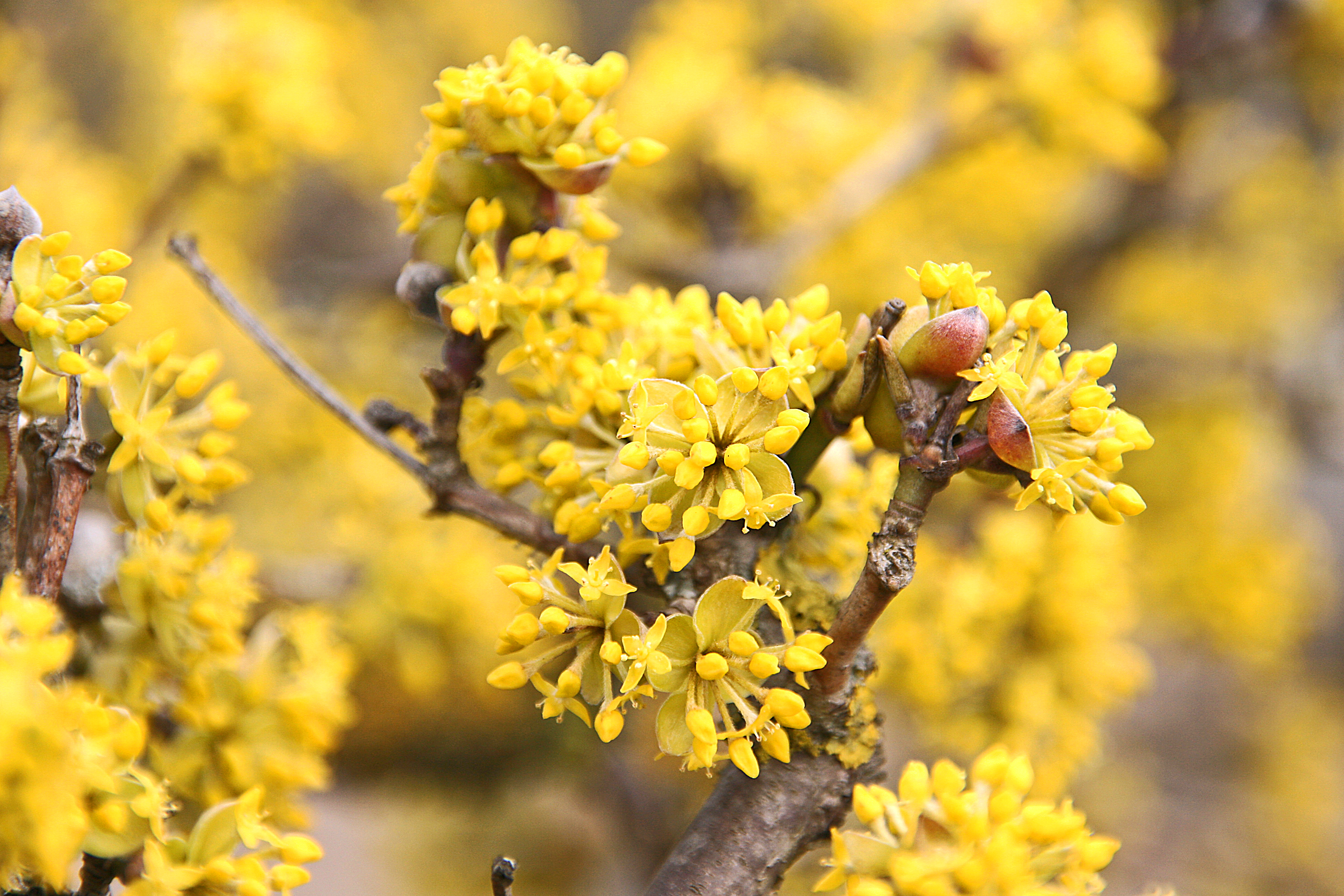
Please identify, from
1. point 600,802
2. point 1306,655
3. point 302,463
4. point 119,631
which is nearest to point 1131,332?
point 1306,655

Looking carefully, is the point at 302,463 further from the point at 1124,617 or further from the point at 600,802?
the point at 1124,617

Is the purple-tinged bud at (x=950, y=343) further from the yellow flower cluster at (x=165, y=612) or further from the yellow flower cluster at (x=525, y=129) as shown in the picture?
the yellow flower cluster at (x=165, y=612)

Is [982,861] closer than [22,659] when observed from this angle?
No

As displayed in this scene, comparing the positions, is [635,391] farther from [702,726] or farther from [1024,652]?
[1024,652]

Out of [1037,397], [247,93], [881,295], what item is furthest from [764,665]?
[881,295]

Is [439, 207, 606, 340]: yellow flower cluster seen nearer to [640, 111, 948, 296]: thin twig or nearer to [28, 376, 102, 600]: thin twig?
[28, 376, 102, 600]: thin twig

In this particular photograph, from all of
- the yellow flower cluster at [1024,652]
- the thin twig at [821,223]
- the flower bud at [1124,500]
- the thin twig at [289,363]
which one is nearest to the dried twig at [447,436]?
the thin twig at [289,363]

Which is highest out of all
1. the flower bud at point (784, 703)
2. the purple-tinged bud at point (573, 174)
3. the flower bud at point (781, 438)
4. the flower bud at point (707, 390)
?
the purple-tinged bud at point (573, 174)
